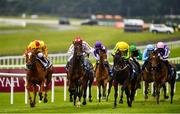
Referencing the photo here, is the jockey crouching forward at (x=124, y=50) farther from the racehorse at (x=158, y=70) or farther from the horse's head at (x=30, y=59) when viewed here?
the horse's head at (x=30, y=59)

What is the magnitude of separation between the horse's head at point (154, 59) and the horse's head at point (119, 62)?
212cm

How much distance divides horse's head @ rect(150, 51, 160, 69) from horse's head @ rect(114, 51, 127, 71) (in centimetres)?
212

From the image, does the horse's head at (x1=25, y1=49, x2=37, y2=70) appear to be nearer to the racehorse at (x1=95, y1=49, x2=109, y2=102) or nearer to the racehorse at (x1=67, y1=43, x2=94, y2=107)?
the racehorse at (x1=67, y1=43, x2=94, y2=107)

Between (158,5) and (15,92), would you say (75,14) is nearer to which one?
(158,5)

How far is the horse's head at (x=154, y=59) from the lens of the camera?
2139cm

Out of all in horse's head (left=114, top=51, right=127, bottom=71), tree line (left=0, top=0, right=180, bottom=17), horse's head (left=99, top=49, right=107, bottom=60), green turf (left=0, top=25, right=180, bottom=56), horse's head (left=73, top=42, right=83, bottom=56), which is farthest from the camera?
tree line (left=0, top=0, right=180, bottom=17)

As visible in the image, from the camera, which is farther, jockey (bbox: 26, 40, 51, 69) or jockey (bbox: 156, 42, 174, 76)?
jockey (bbox: 156, 42, 174, 76)

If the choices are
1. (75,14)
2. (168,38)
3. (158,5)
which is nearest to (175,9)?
(168,38)

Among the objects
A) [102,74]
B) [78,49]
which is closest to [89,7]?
[102,74]

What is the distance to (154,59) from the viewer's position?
21391 millimetres

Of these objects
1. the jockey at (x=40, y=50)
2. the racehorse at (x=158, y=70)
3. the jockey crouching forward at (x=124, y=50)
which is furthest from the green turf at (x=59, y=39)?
the jockey crouching forward at (x=124, y=50)

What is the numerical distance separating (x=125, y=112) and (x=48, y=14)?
101 metres

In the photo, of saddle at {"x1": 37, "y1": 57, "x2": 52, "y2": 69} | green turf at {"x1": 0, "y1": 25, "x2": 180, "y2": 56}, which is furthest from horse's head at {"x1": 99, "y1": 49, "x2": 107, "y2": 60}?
green turf at {"x1": 0, "y1": 25, "x2": 180, "y2": 56}

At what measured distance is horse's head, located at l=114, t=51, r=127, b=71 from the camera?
62.9 feet
